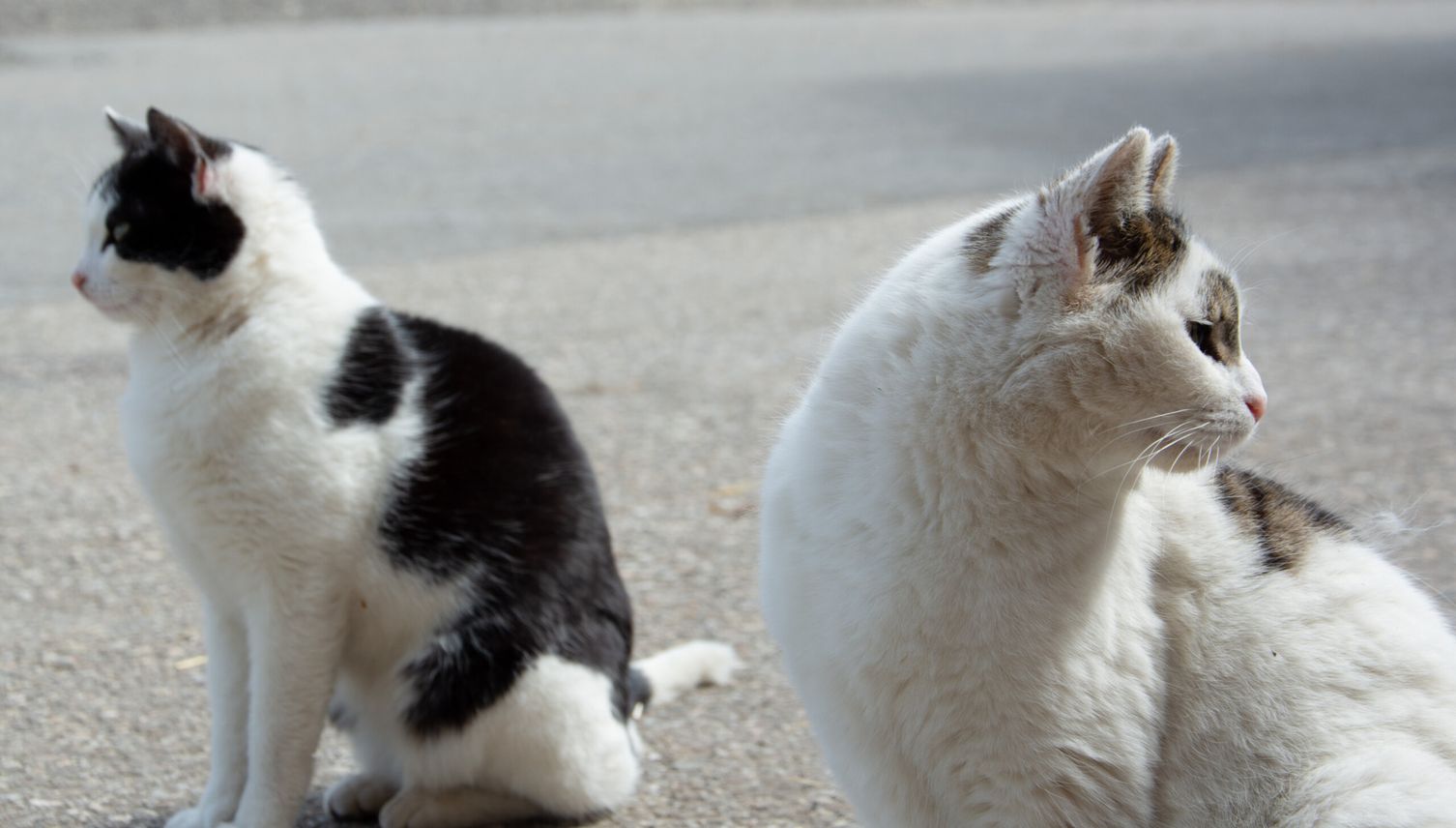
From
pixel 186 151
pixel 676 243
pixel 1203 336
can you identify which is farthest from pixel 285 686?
pixel 676 243

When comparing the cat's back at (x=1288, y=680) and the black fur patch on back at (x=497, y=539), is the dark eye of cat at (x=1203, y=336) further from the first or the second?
the black fur patch on back at (x=497, y=539)

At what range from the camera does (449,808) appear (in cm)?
297

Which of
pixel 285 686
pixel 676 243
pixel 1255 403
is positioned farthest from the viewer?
pixel 676 243

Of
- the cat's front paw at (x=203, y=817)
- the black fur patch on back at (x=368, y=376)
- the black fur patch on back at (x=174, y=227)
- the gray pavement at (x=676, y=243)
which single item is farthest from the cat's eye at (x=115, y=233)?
the cat's front paw at (x=203, y=817)

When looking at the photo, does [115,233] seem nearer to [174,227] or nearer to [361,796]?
[174,227]

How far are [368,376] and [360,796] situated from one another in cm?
93

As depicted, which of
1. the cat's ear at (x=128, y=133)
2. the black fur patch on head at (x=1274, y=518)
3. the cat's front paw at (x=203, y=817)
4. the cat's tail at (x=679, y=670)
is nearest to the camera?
the black fur patch on head at (x=1274, y=518)

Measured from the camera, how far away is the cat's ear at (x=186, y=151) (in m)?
3.08

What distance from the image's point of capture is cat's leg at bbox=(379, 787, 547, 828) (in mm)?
2961

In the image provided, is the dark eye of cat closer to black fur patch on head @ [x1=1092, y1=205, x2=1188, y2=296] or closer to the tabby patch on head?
black fur patch on head @ [x1=1092, y1=205, x2=1188, y2=296]

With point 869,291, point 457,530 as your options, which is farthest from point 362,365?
point 869,291

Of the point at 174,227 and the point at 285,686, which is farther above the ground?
the point at 174,227

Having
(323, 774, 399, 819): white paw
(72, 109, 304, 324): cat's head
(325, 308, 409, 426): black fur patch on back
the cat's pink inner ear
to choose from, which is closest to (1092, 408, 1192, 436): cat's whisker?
(325, 308, 409, 426): black fur patch on back

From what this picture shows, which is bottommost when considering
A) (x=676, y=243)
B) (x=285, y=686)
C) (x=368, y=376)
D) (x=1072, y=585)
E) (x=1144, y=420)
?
(x=676, y=243)
